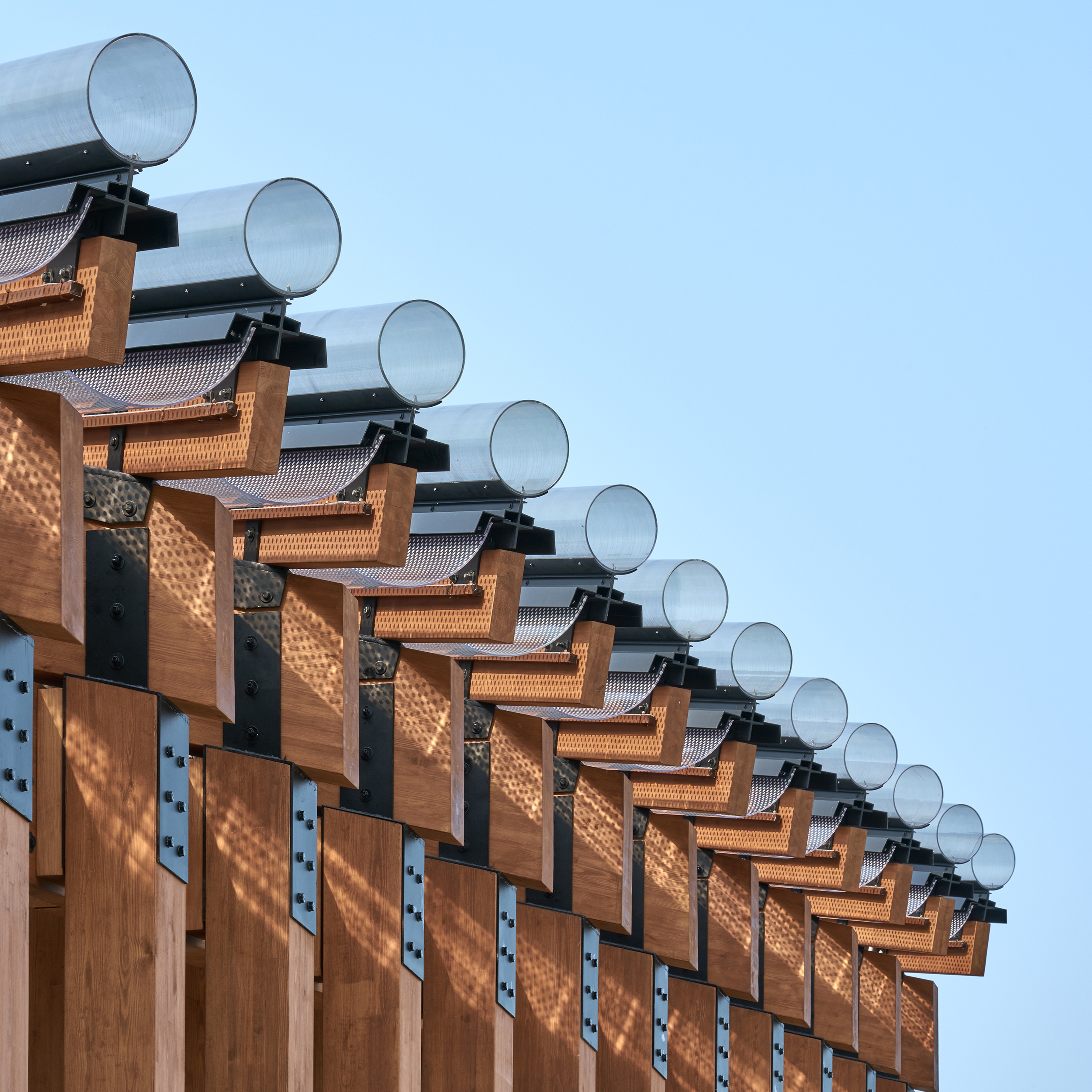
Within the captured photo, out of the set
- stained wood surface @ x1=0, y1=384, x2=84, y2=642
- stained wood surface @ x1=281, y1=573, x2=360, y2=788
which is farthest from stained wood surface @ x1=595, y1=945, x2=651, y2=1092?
stained wood surface @ x1=0, y1=384, x2=84, y2=642

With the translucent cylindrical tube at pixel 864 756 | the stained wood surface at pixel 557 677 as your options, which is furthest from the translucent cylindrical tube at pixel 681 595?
the translucent cylindrical tube at pixel 864 756

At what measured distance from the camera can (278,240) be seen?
19.8 feet

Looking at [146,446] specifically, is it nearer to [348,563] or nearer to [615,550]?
[348,563]

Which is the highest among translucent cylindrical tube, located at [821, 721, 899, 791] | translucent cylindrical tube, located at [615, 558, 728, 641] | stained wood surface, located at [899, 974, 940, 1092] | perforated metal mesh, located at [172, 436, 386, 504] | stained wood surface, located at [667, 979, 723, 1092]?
perforated metal mesh, located at [172, 436, 386, 504]

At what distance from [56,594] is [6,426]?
56 cm

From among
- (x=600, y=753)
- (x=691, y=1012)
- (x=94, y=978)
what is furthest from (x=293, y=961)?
(x=691, y=1012)

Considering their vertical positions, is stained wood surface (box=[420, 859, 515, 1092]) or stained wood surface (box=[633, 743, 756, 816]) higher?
stained wood surface (box=[633, 743, 756, 816])

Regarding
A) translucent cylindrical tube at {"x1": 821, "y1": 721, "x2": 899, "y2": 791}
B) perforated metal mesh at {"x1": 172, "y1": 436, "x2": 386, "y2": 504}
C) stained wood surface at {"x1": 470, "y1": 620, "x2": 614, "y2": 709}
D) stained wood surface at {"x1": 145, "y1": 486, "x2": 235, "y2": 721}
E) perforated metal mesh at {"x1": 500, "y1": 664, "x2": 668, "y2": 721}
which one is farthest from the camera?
translucent cylindrical tube at {"x1": 821, "y1": 721, "x2": 899, "y2": 791}

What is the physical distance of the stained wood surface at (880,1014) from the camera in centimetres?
1489

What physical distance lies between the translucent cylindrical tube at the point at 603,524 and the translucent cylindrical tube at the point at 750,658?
1516 mm

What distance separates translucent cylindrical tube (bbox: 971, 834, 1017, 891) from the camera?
14938 mm

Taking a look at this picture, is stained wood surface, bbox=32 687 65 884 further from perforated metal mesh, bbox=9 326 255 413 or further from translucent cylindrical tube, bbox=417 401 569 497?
translucent cylindrical tube, bbox=417 401 569 497

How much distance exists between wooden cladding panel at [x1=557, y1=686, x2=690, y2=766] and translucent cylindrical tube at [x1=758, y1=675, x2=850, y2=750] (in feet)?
3.46

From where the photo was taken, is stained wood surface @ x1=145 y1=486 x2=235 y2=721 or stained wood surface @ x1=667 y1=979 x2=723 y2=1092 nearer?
stained wood surface @ x1=145 y1=486 x2=235 y2=721
